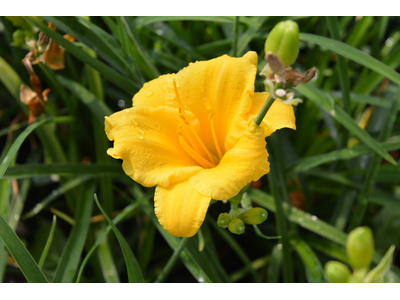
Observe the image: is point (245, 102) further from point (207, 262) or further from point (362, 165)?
point (362, 165)

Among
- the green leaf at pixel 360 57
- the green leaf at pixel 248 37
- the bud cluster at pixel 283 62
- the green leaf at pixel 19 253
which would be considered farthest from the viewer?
the green leaf at pixel 248 37

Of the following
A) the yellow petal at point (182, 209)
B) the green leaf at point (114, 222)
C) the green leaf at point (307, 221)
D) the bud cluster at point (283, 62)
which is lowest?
the green leaf at point (307, 221)

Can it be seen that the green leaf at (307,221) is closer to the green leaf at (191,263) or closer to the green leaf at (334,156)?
the green leaf at (334,156)

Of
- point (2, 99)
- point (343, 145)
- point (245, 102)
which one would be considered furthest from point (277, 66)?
point (2, 99)

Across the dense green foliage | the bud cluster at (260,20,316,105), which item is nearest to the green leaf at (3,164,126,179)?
the dense green foliage

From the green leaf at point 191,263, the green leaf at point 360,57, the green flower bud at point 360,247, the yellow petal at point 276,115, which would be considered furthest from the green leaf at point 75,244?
the green leaf at point 360,57

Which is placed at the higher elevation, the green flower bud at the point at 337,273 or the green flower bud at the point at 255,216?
the green flower bud at the point at 337,273
